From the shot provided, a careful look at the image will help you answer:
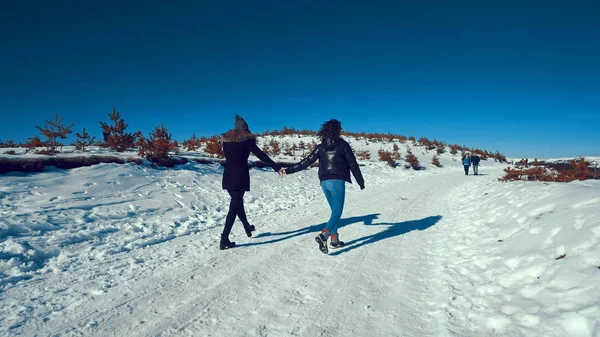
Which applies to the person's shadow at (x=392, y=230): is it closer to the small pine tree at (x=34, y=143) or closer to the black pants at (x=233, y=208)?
the black pants at (x=233, y=208)

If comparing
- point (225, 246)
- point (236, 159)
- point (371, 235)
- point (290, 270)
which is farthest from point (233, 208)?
point (371, 235)

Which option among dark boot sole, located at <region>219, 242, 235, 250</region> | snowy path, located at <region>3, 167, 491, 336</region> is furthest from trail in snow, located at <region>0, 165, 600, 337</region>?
dark boot sole, located at <region>219, 242, 235, 250</region>

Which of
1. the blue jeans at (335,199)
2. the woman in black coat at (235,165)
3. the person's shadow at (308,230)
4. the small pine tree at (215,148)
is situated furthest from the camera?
the small pine tree at (215,148)

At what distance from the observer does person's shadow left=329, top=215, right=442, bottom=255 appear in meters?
5.41

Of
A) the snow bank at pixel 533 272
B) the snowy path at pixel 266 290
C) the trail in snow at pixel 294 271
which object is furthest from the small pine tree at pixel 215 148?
the snow bank at pixel 533 272

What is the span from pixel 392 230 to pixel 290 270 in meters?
3.10

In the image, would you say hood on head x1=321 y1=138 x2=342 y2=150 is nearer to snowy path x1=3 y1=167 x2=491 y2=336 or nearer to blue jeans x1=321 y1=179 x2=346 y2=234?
blue jeans x1=321 y1=179 x2=346 y2=234

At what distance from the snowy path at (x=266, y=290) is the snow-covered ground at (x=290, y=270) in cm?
2

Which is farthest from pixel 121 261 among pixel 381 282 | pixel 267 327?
pixel 381 282

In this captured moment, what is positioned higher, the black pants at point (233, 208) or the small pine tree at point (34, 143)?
the small pine tree at point (34, 143)

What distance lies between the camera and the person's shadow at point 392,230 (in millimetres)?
5414

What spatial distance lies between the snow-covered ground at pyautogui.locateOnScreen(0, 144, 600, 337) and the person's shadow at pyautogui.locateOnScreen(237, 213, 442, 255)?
0.04 meters

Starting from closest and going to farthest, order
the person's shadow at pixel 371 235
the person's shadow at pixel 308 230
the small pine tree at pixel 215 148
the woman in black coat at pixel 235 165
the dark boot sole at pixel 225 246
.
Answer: the dark boot sole at pixel 225 246 → the woman in black coat at pixel 235 165 → the person's shadow at pixel 371 235 → the person's shadow at pixel 308 230 → the small pine tree at pixel 215 148

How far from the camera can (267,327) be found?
9.25 ft
